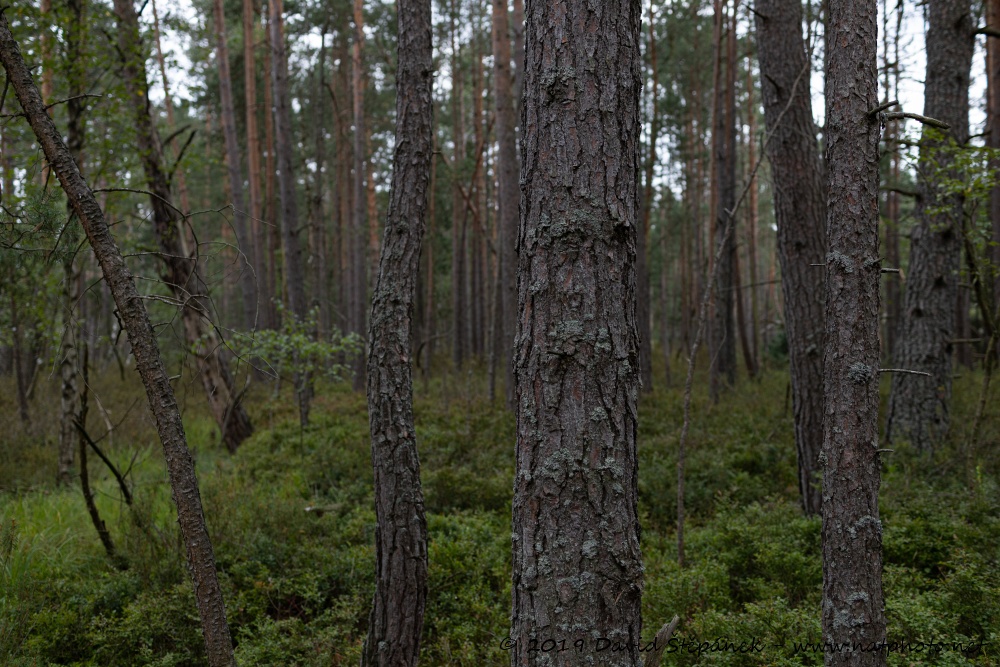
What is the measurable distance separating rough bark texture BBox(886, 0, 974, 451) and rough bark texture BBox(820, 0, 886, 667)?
16.7ft

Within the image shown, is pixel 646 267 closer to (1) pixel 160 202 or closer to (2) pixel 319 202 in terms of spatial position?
(2) pixel 319 202

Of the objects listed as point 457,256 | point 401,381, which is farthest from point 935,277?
point 457,256

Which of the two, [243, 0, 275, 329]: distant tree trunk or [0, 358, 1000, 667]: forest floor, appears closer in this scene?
[0, 358, 1000, 667]: forest floor

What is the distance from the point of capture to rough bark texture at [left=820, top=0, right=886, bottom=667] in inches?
129

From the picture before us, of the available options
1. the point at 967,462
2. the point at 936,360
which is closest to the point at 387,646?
the point at 967,462

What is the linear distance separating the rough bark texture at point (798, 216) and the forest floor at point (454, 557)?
86 cm

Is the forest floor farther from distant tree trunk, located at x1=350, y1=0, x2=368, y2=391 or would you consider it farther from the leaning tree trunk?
distant tree trunk, located at x1=350, y1=0, x2=368, y2=391

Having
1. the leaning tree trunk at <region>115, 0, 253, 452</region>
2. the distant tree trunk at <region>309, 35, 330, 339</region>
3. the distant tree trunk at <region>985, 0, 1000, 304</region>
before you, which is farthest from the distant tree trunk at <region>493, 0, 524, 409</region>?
the distant tree trunk at <region>985, 0, 1000, 304</region>

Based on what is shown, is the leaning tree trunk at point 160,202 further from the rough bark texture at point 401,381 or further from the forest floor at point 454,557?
the rough bark texture at point 401,381

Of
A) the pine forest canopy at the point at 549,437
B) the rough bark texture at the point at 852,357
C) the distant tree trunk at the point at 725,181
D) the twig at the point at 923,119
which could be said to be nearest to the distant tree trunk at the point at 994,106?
the pine forest canopy at the point at 549,437

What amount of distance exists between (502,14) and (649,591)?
10.1 meters

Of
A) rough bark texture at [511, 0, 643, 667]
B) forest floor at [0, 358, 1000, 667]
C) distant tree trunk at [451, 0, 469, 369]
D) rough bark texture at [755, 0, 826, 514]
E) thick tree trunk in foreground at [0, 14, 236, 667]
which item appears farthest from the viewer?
distant tree trunk at [451, 0, 469, 369]

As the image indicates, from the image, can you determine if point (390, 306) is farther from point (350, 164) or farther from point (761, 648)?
point (350, 164)

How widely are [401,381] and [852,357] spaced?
271 centimetres
